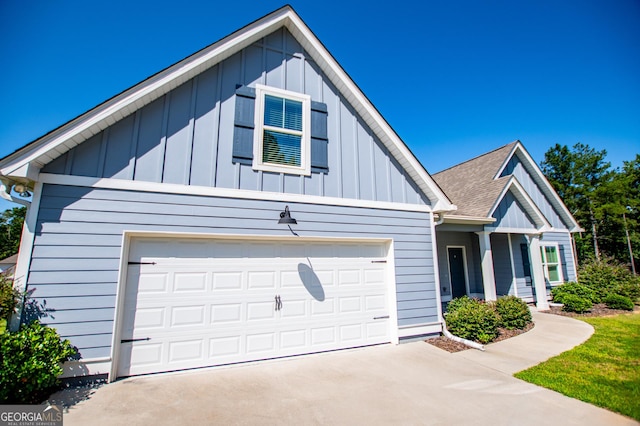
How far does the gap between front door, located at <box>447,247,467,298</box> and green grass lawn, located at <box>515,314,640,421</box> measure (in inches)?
163

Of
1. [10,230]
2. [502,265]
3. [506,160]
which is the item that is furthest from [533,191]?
[10,230]

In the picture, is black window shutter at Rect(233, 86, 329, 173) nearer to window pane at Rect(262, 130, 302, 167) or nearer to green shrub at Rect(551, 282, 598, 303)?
window pane at Rect(262, 130, 302, 167)

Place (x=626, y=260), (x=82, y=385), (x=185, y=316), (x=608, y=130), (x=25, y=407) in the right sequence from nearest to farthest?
(x=25, y=407)
(x=82, y=385)
(x=185, y=316)
(x=608, y=130)
(x=626, y=260)

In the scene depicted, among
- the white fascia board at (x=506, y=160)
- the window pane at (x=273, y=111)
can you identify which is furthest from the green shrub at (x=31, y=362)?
the white fascia board at (x=506, y=160)

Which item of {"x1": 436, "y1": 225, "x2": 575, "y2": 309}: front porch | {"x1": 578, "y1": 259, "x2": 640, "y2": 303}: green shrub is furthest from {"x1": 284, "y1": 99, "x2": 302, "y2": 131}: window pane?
{"x1": 578, "y1": 259, "x2": 640, "y2": 303}: green shrub

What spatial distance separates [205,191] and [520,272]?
12.4m

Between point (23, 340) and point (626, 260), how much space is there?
4265cm

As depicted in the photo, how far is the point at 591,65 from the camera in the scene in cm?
948

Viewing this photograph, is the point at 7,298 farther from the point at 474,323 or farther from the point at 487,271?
the point at 487,271

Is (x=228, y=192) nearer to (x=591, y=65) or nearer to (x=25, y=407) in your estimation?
(x=25, y=407)

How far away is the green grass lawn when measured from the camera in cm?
372

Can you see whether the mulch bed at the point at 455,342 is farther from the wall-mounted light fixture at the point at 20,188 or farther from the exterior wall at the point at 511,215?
the wall-mounted light fixture at the point at 20,188

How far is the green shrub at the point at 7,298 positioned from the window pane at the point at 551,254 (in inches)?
650

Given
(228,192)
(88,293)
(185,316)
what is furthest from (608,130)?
(88,293)
